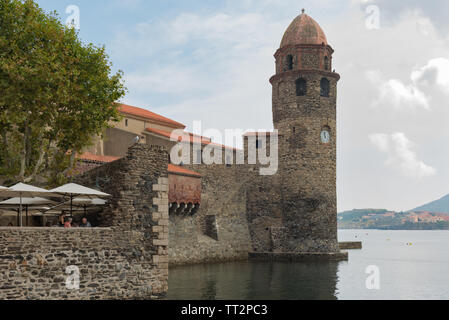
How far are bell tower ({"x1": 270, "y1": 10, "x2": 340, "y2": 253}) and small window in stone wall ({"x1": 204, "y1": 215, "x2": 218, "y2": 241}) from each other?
6.20 meters

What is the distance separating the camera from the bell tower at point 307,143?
132 ft

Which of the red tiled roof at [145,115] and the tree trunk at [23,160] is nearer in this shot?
the tree trunk at [23,160]

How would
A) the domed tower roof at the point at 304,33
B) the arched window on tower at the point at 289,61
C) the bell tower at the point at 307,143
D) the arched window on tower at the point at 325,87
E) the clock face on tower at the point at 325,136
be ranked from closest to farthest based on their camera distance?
the bell tower at the point at 307,143 → the clock face on tower at the point at 325,136 → the arched window on tower at the point at 325,87 → the domed tower roof at the point at 304,33 → the arched window on tower at the point at 289,61

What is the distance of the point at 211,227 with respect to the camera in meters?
38.8

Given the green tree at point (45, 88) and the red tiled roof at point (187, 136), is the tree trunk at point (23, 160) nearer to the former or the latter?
the green tree at point (45, 88)

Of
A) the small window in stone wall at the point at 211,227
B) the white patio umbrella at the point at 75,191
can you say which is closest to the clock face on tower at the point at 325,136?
the small window in stone wall at the point at 211,227

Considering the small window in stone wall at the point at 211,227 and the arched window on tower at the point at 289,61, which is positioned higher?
the arched window on tower at the point at 289,61

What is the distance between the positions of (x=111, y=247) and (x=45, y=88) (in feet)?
29.0

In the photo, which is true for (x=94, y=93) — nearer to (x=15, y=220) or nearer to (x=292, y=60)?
A: (x=15, y=220)

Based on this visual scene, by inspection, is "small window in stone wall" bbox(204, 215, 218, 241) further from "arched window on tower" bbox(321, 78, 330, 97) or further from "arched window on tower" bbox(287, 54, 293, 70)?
"arched window on tower" bbox(287, 54, 293, 70)

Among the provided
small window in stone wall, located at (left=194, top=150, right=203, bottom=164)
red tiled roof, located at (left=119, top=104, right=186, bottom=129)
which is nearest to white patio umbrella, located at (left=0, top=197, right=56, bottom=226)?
red tiled roof, located at (left=119, top=104, right=186, bottom=129)

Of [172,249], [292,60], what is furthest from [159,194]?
[292,60]

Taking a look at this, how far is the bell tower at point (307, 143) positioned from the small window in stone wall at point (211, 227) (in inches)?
244

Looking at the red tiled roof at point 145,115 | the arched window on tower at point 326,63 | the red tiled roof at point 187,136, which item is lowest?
the red tiled roof at point 187,136
